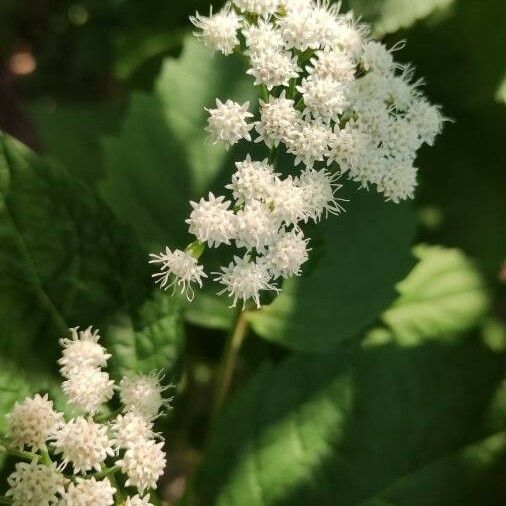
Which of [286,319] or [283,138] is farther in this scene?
[286,319]

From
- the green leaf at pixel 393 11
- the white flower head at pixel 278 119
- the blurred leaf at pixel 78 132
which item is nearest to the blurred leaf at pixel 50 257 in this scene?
the white flower head at pixel 278 119

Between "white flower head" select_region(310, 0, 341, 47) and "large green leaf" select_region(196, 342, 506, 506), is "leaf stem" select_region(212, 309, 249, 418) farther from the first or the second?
"white flower head" select_region(310, 0, 341, 47)

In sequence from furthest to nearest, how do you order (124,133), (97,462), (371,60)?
(124,133) → (371,60) → (97,462)

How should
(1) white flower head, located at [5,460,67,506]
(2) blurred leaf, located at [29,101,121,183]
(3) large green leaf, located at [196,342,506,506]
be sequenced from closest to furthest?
(1) white flower head, located at [5,460,67,506] → (3) large green leaf, located at [196,342,506,506] → (2) blurred leaf, located at [29,101,121,183]

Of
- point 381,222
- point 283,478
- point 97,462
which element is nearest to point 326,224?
point 381,222

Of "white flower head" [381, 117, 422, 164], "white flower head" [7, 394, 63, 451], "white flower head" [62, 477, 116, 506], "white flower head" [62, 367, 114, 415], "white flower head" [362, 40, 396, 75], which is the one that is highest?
"white flower head" [362, 40, 396, 75]

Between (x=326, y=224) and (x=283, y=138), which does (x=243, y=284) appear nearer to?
(x=283, y=138)

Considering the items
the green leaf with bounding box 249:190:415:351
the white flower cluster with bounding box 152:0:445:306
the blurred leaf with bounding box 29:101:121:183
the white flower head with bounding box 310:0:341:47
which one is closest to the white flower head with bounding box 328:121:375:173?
the white flower cluster with bounding box 152:0:445:306

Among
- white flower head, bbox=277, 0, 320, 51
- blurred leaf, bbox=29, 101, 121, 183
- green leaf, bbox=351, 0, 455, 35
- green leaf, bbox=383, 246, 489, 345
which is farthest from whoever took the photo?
blurred leaf, bbox=29, 101, 121, 183

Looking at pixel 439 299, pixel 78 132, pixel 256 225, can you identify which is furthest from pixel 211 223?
pixel 78 132
